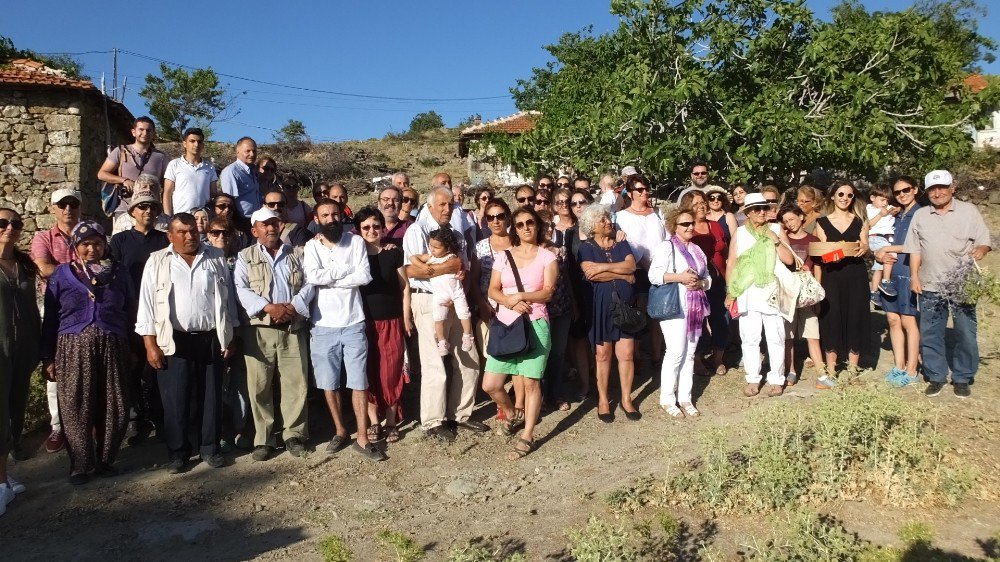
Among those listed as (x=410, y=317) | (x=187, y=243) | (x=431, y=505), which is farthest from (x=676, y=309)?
(x=187, y=243)

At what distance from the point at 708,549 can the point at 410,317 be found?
2858 mm

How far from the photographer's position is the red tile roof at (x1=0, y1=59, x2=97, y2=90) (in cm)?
1200

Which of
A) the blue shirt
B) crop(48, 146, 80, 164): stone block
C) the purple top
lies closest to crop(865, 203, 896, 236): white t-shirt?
the blue shirt

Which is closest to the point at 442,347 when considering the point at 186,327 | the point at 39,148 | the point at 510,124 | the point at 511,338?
the point at 511,338

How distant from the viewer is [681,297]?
5.93 metres

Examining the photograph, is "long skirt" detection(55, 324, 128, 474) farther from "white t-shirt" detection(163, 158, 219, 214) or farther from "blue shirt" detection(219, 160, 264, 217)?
"blue shirt" detection(219, 160, 264, 217)

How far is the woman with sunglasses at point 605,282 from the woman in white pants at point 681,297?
30 centimetres

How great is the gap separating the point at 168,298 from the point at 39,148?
31.2 feet

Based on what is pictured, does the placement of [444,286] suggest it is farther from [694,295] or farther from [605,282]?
[694,295]

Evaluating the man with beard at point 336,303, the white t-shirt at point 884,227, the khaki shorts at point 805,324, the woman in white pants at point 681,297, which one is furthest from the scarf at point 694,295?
the man with beard at point 336,303

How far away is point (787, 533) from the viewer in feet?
12.5

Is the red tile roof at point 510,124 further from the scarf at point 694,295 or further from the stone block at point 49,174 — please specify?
the scarf at point 694,295

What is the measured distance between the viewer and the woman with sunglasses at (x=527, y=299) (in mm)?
5344

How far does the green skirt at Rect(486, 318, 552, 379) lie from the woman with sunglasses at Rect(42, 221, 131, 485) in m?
2.61
